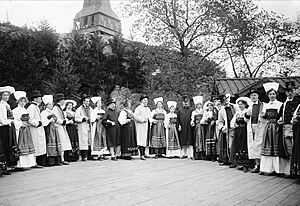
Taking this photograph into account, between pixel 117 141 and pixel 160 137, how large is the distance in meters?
1.12

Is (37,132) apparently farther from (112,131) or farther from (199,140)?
(199,140)

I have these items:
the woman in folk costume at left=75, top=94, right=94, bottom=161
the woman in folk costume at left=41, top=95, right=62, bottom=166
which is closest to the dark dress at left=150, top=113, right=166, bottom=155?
the woman in folk costume at left=75, top=94, right=94, bottom=161

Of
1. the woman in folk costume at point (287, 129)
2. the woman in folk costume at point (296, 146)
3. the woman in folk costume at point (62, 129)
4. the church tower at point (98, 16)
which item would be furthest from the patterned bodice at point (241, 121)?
the church tower at point (98, 16)

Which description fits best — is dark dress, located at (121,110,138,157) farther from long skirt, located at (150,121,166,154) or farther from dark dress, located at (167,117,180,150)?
dark dress, located at (167,117,180,150)

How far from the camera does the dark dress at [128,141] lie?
24.3 feet

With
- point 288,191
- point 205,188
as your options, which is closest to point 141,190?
point 205,188

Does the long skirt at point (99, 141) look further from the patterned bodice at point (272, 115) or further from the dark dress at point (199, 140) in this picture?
the patterned bodice at point (272, 115)

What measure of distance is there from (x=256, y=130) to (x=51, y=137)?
4.13 m

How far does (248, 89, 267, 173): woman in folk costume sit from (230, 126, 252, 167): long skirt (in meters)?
0.10

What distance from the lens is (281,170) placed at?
5031 millimetres

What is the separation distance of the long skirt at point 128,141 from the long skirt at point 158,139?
0.53 m

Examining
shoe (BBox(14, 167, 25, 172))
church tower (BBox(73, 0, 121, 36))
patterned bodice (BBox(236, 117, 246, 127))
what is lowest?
shoe (BBox(14, 167, 25, 172))

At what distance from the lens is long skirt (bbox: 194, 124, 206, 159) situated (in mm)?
7312

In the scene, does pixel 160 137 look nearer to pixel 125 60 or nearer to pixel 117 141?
pixel 117 141
